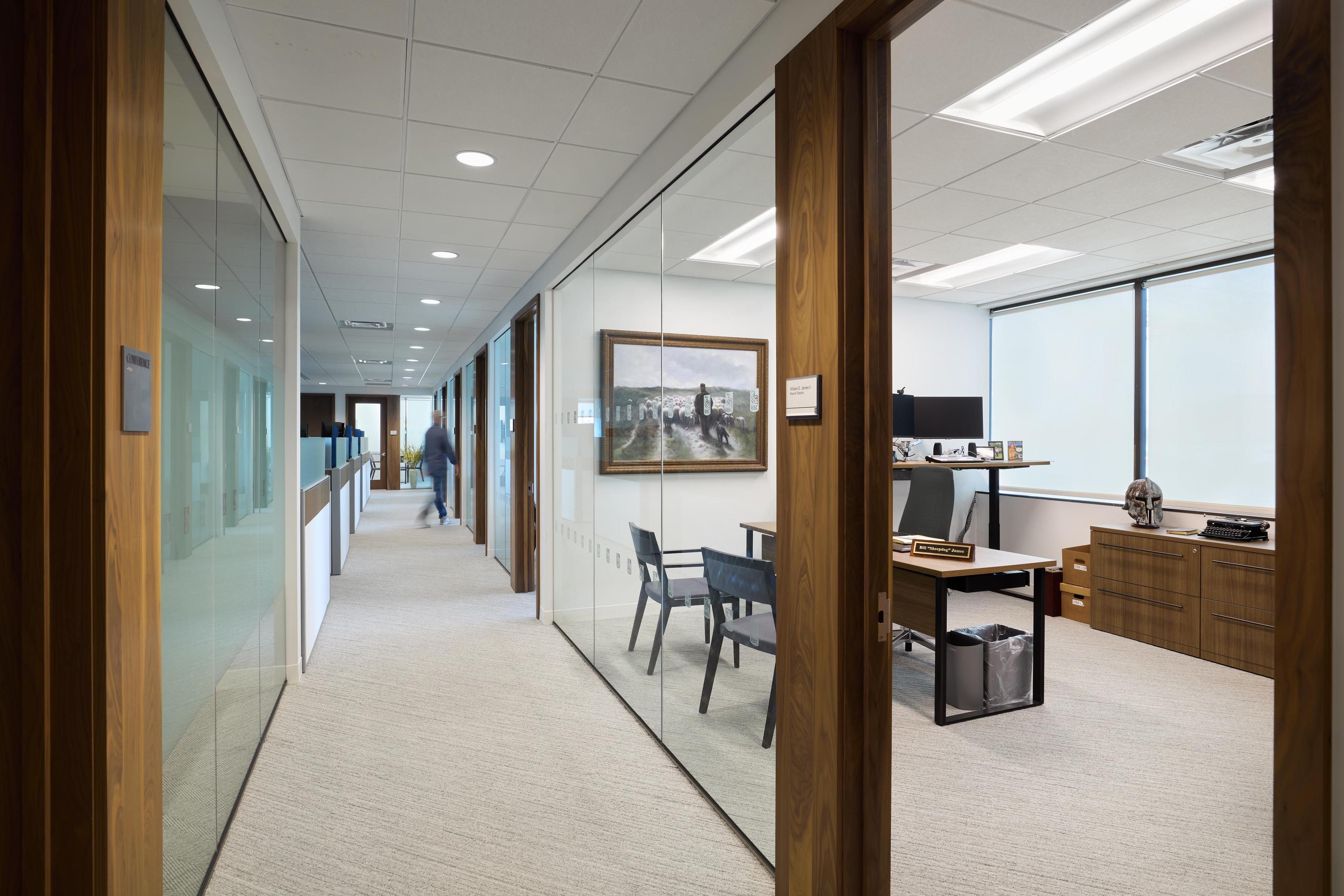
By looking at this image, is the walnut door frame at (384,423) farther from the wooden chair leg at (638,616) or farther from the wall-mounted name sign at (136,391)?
the wall-mounted name sign at (136,391)

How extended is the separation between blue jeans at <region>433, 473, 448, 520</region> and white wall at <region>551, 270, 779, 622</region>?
5727 mm

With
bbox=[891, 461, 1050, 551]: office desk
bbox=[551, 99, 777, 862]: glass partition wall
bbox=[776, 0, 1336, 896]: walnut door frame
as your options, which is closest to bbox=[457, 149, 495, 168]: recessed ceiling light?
bbox=[551, 99, 777, 862]: glass partition wall

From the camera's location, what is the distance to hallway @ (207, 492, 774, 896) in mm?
2057

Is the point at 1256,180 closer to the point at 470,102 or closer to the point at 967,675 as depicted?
the point at 967,675

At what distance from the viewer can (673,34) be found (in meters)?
2.06

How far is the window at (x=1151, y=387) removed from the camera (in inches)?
184

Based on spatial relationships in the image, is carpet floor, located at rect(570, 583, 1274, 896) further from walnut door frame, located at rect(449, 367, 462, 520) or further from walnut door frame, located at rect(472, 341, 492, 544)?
walnut door frame, located at rect(449, 367, 462, 520)

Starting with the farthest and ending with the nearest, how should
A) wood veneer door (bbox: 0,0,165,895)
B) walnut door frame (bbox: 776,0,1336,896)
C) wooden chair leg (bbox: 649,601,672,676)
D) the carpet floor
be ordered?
wooden chair leg (bbox: 649,601,672,676) < the carpet floor < walnut door frame (bbox: 776,0,1336,896) < wood veneer door (bbox: 0,0,165,895)

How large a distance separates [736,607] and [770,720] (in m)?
0.39

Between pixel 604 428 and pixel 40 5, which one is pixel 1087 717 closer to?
pixel 604 428

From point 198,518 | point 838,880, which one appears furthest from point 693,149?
point 838,880

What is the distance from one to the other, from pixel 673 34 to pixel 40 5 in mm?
1474

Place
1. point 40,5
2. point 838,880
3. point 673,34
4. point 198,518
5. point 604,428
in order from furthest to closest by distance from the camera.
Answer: point 604,428 → point 673,34 → point 198,518 → point 838,880 → point 40,5

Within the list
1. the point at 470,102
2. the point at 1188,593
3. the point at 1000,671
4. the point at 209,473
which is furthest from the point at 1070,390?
the point at 209,473
